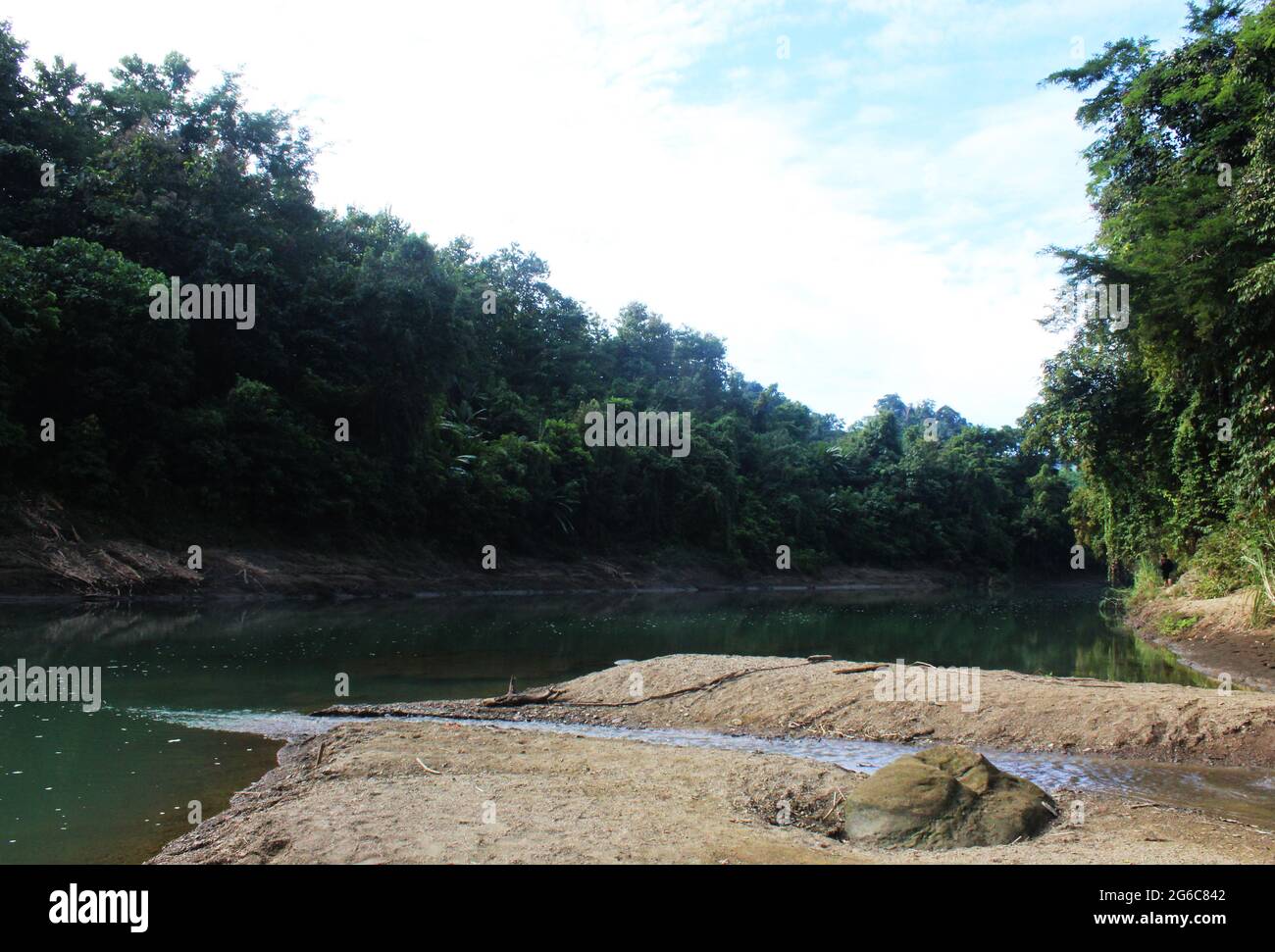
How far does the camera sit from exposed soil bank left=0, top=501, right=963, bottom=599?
83.6 ft

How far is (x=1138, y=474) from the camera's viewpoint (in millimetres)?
23359

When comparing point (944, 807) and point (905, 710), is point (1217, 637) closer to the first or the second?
point (905, 710)

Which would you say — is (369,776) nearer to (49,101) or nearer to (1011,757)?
(1011,757)

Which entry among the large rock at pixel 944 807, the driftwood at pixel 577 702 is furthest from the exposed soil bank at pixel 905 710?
the large rock at pixel 944 807

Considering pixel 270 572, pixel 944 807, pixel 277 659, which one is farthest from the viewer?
pixel 270 572

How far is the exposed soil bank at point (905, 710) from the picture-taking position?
32.4ft

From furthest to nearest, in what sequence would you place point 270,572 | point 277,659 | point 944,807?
point 270,572 < point 277,659 < point 944,807

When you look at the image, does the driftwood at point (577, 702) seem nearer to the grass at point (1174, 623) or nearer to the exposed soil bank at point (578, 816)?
the exposed soil bank at point (578, 816)

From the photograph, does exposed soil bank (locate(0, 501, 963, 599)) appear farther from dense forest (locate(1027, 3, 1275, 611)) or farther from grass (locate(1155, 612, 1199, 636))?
grass (locate(1155, 612, 1199, 636))

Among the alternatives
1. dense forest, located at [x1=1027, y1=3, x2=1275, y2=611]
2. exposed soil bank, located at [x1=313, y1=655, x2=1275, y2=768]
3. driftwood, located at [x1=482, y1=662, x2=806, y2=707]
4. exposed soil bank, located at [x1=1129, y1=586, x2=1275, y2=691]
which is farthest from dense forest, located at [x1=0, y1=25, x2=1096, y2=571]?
driftwood, located at [x1=482, y1=662, x2=806, y2=707]

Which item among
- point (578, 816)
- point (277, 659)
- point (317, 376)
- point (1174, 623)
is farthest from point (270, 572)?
point (1174, 623)

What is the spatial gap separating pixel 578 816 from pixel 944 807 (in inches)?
108

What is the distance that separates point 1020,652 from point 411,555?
995 inches

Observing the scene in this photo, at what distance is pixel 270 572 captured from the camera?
3131cm
